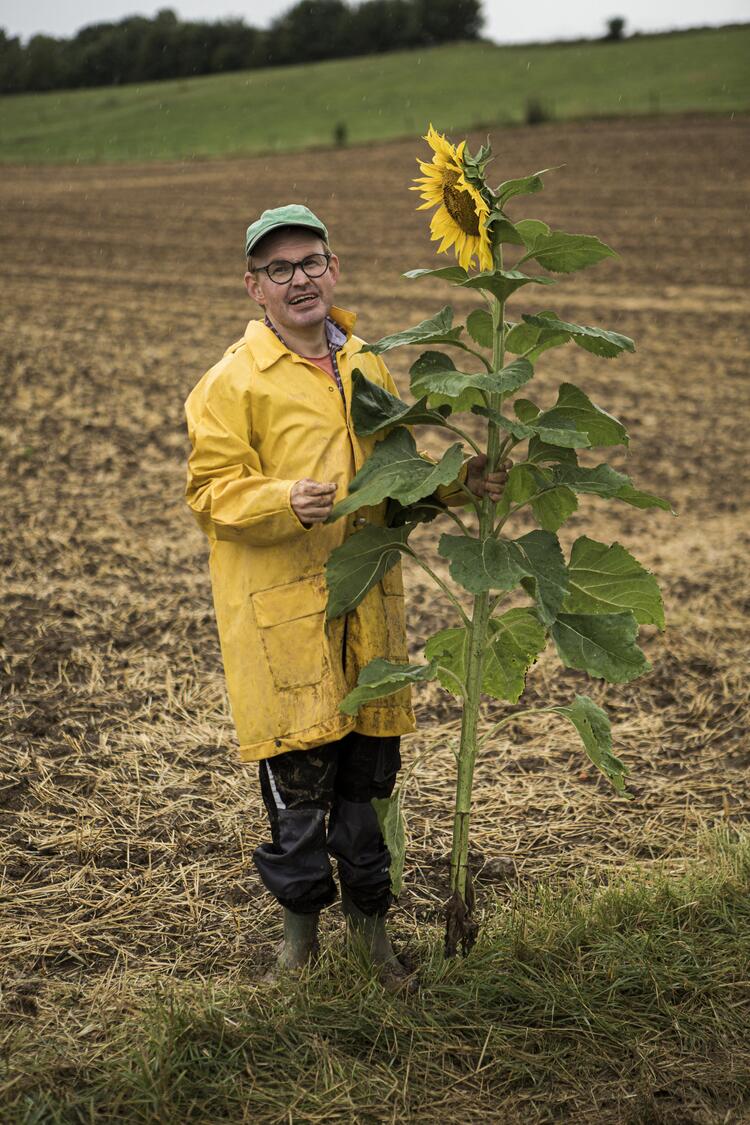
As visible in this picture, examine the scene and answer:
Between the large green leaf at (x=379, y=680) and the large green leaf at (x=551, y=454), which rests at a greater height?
the large green leaf at (x=551, y=454)

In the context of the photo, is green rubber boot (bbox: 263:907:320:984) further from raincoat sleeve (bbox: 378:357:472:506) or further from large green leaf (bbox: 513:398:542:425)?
large green leaf (bbox: 513:398:542:425)

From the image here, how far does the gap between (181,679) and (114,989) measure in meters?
2.04

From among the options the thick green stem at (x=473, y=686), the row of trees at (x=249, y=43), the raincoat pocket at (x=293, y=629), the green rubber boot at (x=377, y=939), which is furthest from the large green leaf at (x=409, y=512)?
the row of trees at (x=249, y=43)

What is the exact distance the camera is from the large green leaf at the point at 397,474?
7.96 ft

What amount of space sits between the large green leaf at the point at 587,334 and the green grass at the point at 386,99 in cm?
2931

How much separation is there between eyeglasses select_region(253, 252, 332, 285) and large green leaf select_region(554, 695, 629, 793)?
1.22 meters

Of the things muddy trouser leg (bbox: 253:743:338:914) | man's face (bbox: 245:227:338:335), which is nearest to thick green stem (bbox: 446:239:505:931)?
muddy trouser leg (bbox: 253:743:338:914)

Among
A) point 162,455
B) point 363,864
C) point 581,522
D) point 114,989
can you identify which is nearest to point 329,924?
point 363,864

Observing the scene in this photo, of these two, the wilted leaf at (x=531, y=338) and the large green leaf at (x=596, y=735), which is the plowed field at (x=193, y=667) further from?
the wilted leaf at (x=531, y=338)

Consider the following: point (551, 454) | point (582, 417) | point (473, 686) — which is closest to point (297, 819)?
point (473, 686)

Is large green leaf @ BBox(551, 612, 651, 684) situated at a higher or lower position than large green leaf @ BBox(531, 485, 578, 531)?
lower

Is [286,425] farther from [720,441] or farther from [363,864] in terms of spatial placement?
[720,441]

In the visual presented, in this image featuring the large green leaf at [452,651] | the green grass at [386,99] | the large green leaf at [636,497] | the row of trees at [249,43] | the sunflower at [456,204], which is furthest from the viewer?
the row of trees at [249,43]

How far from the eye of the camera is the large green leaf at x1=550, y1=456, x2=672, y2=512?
251cm
